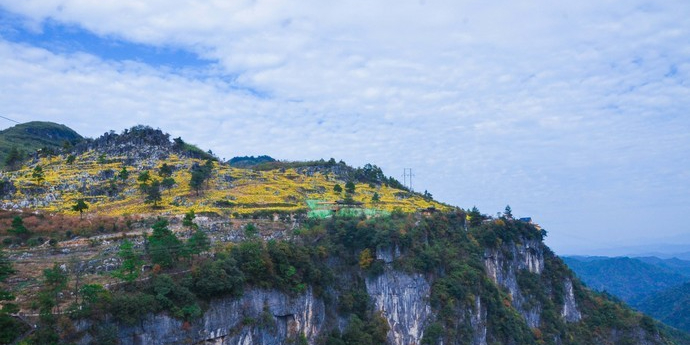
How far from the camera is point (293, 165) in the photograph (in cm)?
7125

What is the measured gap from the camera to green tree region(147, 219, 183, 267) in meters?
28.1

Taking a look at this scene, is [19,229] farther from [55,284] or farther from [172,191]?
[172,191]

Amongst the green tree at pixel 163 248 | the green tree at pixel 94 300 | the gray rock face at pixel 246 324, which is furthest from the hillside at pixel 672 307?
the green tree at pixel 94 300

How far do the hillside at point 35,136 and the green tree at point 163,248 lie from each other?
69.0 m

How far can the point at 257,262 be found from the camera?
30.9 metres

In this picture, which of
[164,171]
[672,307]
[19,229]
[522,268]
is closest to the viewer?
[19,229]

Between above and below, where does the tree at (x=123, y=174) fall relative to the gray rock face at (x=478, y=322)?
above

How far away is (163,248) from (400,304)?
22.1 metres

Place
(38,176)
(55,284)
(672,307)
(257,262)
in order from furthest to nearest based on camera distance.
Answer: (672,307) < (38,176) < (257,262) < (55,284)

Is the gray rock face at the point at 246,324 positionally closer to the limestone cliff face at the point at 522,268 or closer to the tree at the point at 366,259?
the tree at the point at 366,259

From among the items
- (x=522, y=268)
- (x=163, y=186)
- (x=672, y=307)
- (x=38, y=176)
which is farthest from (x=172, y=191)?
(x=672, y=307)

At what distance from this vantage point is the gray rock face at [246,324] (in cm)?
2493

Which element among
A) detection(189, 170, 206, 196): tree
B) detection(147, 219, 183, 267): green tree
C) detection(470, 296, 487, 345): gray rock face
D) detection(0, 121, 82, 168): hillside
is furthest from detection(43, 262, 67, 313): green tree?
detection(0, 121, 82, 168): hillside

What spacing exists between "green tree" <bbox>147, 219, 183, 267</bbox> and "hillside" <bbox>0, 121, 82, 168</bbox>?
6898cm
